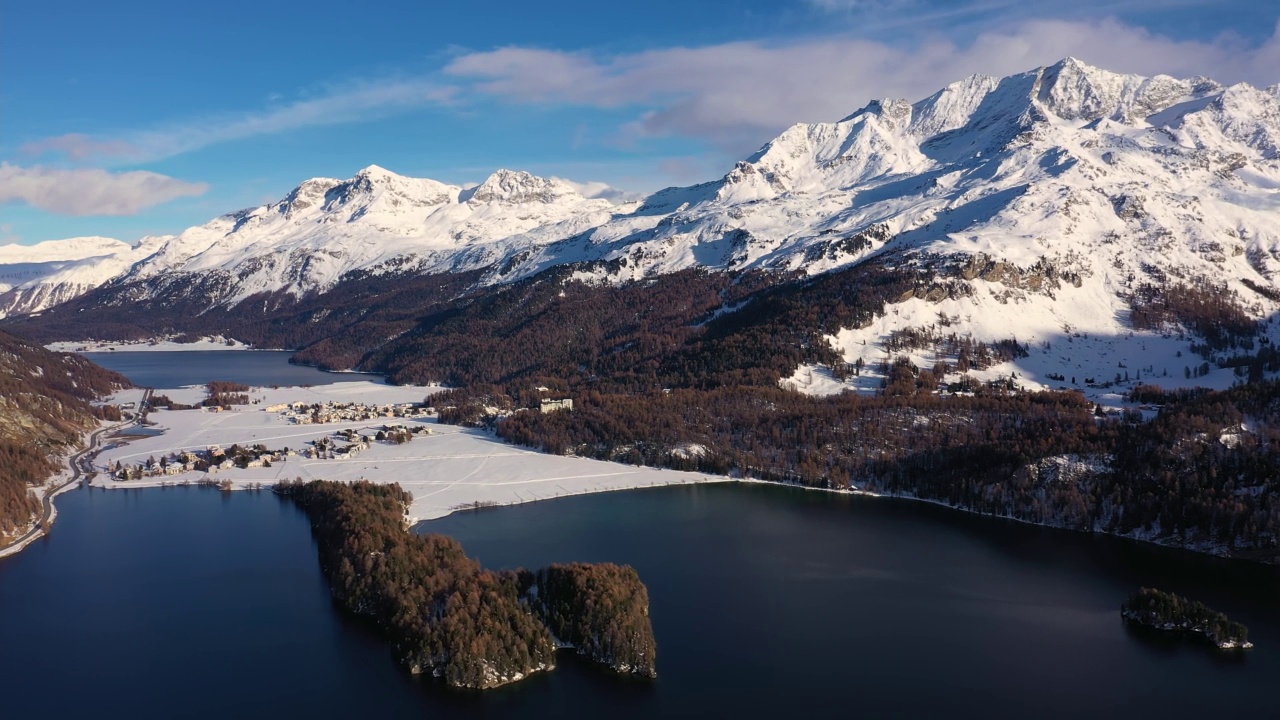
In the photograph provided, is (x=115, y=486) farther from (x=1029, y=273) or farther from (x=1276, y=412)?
(x=1029, y=273)

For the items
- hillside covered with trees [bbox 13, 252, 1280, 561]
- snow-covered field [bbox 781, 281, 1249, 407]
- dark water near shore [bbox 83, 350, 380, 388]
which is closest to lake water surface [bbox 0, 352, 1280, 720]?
hillside covered with trees [bbox 13, 252, 1280, 561]

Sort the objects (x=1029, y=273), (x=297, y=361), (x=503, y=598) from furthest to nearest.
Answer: (x=297, y=361)
(x=1029, y=273)
(x=503, y=598)

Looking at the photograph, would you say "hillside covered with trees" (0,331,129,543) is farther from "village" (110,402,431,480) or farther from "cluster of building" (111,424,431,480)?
"cluster of building" (111,424,431,480)

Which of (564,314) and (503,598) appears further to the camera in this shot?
(564,314)

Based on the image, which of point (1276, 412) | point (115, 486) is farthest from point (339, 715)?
point (1276, 412)

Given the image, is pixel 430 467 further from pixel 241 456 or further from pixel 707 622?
pixel 707 622
